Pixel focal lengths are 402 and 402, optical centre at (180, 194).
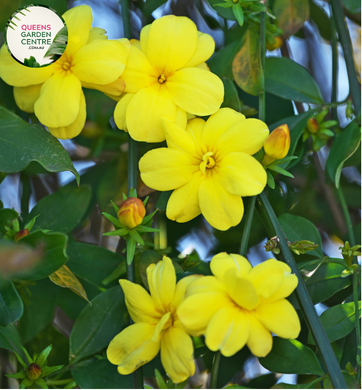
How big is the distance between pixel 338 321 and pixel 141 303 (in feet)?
0.98

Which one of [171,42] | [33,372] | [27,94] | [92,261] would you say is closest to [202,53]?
[171,42]

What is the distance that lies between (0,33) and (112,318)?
455mm

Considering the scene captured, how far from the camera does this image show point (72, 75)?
547mm

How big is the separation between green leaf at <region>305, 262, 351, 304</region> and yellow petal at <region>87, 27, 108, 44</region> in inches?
19.4

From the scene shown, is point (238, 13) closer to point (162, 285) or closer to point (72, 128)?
point (72, 128)

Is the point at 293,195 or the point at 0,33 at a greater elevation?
the point at 0,33

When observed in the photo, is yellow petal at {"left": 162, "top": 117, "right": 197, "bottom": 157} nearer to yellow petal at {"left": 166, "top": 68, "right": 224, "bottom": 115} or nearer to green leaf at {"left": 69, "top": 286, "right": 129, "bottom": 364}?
yellow petal at {"left": 166, "top": 68, "right": 224, "bottom": 115}

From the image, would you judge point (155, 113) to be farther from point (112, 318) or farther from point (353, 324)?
point (353, 324)

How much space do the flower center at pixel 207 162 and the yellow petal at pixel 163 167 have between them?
0.03 m

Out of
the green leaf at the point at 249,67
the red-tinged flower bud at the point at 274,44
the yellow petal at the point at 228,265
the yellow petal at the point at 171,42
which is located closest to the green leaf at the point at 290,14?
the red-tinged flower bud at the point at 274,44

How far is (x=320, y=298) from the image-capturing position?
0.64 metres

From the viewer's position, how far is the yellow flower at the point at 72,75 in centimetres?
53

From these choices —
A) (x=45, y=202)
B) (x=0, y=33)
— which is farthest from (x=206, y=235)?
(x=0, y=33)

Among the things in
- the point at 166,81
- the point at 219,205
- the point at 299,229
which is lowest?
the point at 299,229
